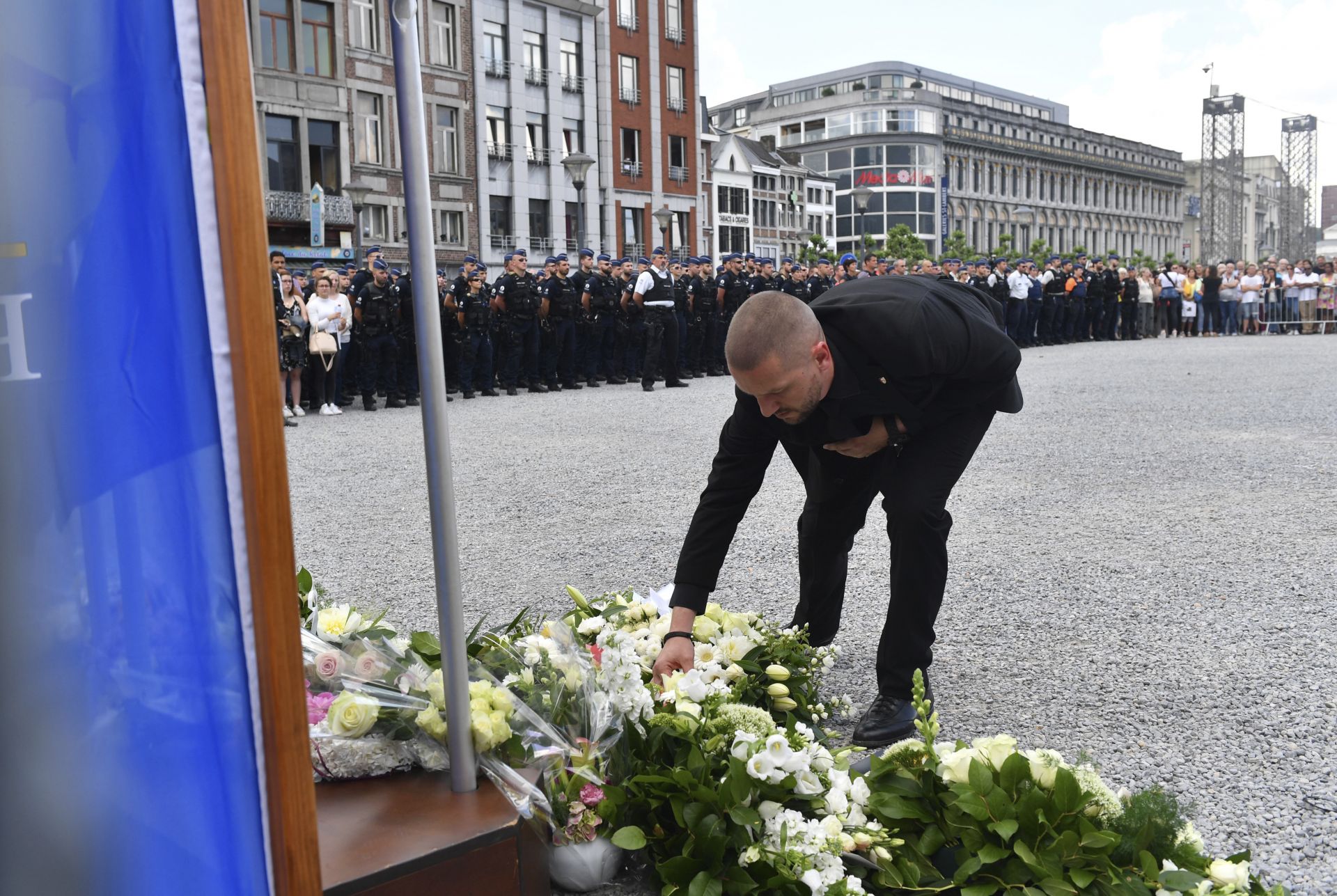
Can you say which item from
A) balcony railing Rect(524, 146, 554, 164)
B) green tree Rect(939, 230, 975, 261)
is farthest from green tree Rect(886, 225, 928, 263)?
balcony railing Rect(524, 146, 554, 164)

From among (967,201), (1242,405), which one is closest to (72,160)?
(1242,405)

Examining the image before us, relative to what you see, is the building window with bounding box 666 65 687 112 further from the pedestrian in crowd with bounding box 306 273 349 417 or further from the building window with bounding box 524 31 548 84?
the pedestrian in crowd with bounding box 306 273 349 417

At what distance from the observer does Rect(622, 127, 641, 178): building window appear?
48031mm

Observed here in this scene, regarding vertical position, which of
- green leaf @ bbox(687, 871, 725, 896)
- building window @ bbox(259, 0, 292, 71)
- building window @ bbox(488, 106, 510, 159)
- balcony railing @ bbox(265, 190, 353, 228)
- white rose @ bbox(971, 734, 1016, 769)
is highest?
building window @ bbox(259, 0, 292, 71)

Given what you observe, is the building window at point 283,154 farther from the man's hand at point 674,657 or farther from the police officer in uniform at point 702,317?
the man's hand at point 674,657

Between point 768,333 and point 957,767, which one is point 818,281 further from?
point 957,767

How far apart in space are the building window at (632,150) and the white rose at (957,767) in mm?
46764

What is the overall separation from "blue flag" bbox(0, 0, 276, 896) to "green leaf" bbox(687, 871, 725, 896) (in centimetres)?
113

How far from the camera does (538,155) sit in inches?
1750

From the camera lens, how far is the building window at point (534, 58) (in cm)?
4409

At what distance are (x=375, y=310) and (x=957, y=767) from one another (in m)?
14.3

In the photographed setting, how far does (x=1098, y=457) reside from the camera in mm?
9625

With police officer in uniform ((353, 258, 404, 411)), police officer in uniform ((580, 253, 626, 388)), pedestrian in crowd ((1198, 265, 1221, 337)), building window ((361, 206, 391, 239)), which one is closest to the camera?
police officer in uniform ((353, 258, 404, 411))

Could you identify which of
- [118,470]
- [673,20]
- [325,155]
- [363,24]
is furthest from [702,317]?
[673,20]
